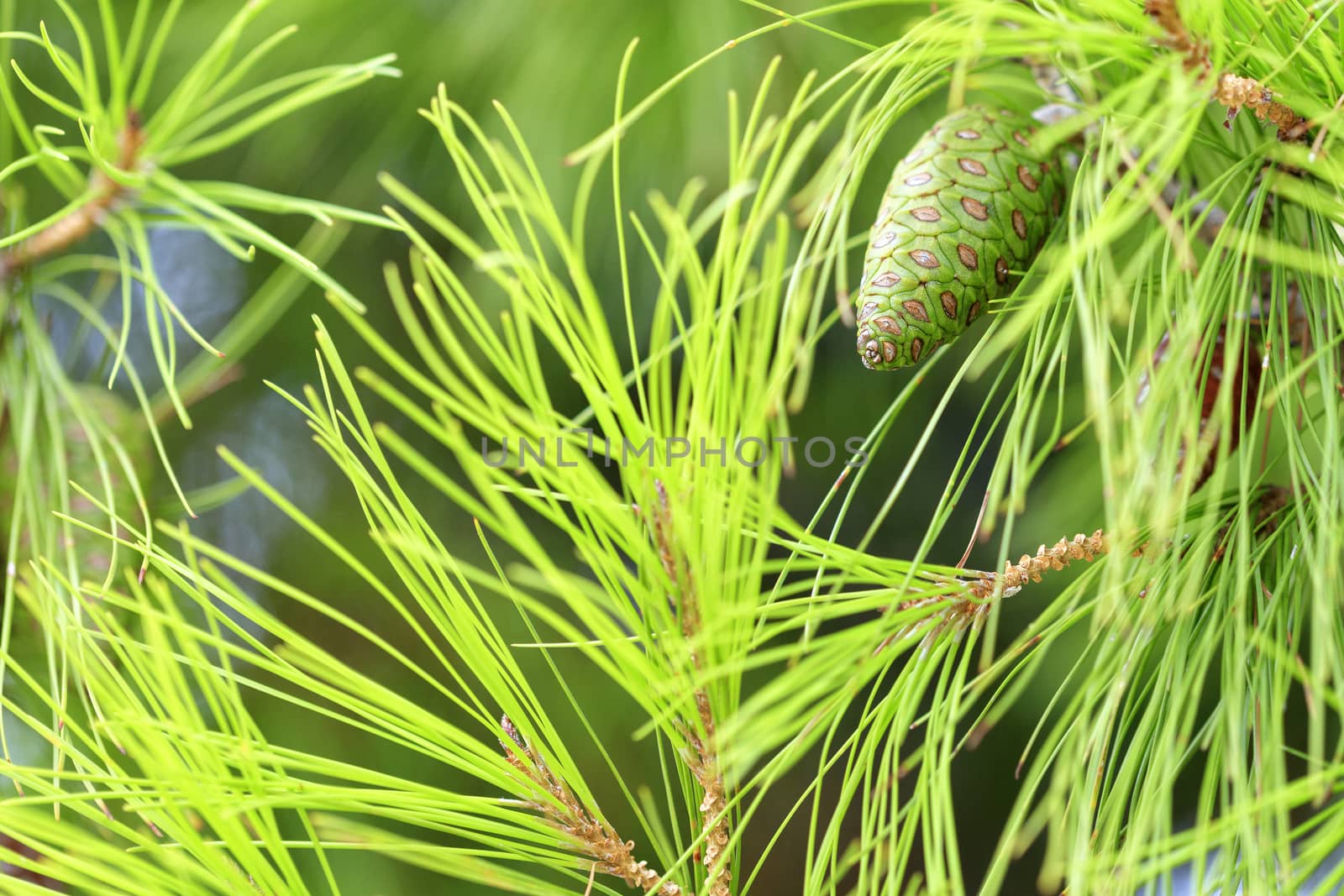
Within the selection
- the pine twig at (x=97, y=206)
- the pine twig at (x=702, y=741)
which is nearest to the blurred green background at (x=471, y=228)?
the pine twig at (x=97, y=206)

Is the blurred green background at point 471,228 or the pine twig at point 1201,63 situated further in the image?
the blurred green background at point 471,228

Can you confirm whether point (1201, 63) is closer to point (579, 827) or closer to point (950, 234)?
point (950, 234)

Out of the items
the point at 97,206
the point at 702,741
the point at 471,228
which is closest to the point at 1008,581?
the point at 702,741

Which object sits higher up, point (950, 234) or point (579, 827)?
point (950, 234)

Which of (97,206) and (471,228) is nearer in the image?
(97,206)

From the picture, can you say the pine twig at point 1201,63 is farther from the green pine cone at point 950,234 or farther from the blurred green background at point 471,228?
the blurred green background at point 471,228

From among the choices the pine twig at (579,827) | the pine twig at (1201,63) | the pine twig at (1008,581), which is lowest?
the pine twig at (579,827)
